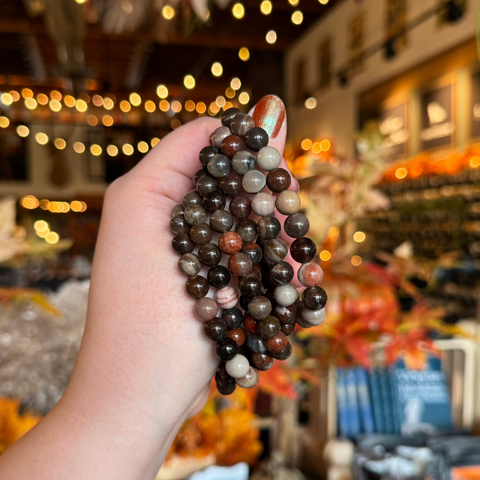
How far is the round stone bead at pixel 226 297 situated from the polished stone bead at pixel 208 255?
0.03m

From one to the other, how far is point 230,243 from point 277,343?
10cm

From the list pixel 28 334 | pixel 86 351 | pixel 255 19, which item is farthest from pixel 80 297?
pixel 255 19

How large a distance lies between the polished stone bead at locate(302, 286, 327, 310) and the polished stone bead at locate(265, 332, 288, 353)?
0.13 ft

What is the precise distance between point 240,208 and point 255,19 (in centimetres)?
119

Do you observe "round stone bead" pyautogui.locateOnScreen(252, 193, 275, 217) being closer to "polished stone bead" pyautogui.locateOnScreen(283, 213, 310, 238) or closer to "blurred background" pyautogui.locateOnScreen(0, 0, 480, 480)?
"polished stone bead" pyautogui.locateOnScreen(283, 213, 310, 238)

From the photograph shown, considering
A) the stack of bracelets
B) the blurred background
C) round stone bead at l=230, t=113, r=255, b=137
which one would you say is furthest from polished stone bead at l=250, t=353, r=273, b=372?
the blurred background

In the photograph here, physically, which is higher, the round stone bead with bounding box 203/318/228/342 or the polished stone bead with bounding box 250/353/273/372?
the round stone bead with bounding box 203/318/228/342

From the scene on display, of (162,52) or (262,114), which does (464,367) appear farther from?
Result: (162,52)

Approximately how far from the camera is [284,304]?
0.41 m

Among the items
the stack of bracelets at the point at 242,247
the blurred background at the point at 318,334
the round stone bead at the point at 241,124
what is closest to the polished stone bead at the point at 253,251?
the stack of bracelets at the point at 242,247

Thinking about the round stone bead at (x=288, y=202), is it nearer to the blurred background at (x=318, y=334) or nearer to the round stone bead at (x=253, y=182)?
the round stone bead at (x=253, y=182)

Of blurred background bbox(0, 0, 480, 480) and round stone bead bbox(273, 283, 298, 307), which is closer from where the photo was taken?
round stone bead bbox(273, 283, 298, 307)

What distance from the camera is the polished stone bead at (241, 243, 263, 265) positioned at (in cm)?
39

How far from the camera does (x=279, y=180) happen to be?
1.30ft
